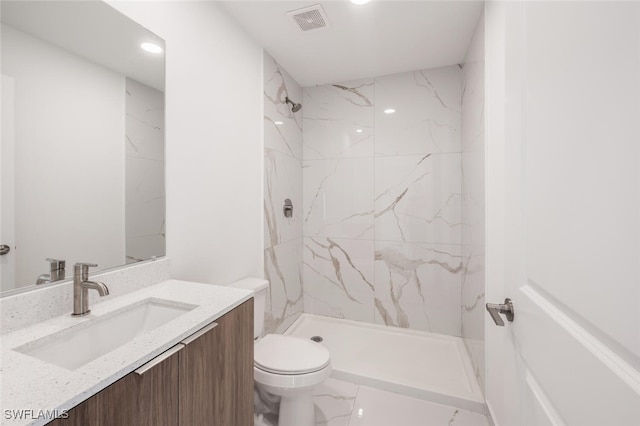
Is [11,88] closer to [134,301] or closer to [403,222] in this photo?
[134,301]

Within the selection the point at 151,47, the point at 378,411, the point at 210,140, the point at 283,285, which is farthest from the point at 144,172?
the point at 378,411

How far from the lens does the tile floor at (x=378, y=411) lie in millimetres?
1630

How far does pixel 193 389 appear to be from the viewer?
0.84m

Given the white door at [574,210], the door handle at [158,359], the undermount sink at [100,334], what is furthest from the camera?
the undermount sink at [100,334]

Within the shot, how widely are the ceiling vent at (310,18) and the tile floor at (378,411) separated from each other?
7.99ft

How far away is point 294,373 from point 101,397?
94cm

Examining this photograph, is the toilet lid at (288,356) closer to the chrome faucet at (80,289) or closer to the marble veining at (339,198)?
the chrome faucet at (80,289)

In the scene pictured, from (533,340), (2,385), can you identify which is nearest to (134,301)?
(2,385)

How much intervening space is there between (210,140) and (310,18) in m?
1.02

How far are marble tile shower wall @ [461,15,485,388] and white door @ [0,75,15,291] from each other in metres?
2.04

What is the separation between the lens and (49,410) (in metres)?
0.50

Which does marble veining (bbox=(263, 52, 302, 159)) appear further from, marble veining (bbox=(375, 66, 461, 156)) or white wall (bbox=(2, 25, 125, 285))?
white wall (bbox=(2, 25, 125, 285))

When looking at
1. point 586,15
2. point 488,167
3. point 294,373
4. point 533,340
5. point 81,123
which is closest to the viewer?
point 586,15

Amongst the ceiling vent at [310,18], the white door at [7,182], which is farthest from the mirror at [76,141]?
the ceiling vent at [310,18]
